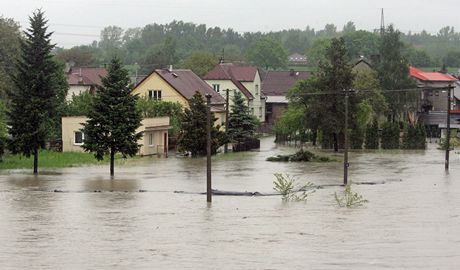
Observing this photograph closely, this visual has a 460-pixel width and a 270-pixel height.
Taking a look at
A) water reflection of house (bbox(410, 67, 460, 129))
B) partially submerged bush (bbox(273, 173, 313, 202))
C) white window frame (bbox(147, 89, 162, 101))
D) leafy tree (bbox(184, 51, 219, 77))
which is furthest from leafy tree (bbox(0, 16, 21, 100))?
water reflection of house (bbox(410, 67, 460, 129))

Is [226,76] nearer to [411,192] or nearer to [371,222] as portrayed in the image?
[411,192]

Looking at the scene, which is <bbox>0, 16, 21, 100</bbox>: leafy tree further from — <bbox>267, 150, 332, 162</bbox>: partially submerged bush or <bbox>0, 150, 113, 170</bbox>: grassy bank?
<bbox>267, 150, 332, 162</bbox>: partially submerged bush

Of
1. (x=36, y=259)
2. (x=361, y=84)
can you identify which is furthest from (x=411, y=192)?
(x=361, y=84)

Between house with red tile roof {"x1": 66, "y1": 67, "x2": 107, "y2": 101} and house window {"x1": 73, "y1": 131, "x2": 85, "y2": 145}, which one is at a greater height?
house with red tile roof {"x1": 66, "y1": 67, "x2": 107, "y2": 101}

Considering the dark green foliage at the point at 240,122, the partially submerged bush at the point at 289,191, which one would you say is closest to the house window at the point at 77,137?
the dark green foliage at the point at 240,122

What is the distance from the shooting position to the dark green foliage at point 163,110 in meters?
68.8

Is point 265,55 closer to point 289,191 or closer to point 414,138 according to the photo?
point 414,138

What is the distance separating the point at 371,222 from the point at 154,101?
4294cm

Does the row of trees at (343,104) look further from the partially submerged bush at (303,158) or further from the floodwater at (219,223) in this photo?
the floodwater at (219,223)

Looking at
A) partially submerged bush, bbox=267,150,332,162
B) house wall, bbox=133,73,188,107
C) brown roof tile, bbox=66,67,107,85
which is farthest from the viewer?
A: brown roof tile, bbox=66,67,107,85

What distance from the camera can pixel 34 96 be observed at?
160ft

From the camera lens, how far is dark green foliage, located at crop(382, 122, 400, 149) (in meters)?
72.7

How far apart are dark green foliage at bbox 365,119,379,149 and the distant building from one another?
28.9 metres

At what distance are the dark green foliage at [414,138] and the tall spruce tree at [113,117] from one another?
32.1 metres
